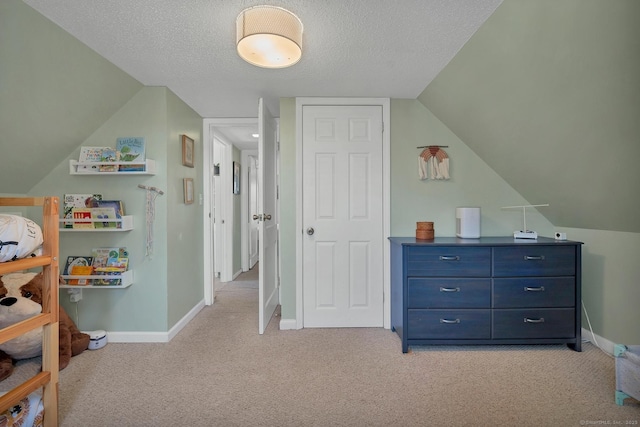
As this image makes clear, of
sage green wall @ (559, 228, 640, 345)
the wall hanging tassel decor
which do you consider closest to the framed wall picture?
the wall hanging tassel decor

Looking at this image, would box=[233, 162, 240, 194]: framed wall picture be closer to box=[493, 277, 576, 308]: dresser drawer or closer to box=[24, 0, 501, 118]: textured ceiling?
box=[24, 0, 501, 118]: textured ceiling

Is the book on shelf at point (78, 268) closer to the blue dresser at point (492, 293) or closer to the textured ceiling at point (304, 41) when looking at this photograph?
the textured ceiling at point (304, 41)

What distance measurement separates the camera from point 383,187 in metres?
2.82

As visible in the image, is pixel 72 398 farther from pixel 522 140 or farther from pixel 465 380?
pixel 522 140

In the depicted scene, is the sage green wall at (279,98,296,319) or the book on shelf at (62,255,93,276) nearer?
the book on shelf at (62,255,93,276)

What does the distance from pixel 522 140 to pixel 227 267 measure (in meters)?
3.98

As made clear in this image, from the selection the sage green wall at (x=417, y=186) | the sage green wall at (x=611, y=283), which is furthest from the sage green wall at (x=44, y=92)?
the sage green wall at (x=611, y=283)

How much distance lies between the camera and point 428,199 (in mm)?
2828

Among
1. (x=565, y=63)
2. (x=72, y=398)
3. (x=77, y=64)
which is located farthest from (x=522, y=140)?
(x=72, y=398)

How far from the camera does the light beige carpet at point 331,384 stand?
1645mm

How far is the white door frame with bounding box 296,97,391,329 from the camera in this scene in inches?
110

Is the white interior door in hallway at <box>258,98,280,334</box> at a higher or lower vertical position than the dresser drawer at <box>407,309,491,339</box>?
higher

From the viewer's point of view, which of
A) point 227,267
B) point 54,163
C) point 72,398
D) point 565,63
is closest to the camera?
point 565,63

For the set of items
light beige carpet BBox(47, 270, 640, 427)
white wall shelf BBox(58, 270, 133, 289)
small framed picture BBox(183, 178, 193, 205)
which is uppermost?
small framed picture BBox(183, 178, 193, 205)
